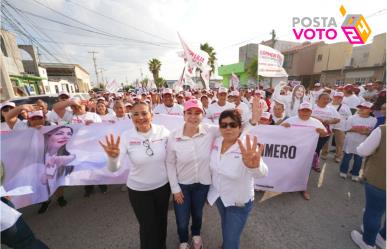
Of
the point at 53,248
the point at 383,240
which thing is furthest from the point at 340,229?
the point at 53,248

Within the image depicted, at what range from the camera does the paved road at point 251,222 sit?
2.93m

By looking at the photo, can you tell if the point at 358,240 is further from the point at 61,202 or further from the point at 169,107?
the point at 61,202

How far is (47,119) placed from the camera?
457 centimetres

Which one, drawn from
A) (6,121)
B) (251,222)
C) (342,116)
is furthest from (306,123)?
(6,121)

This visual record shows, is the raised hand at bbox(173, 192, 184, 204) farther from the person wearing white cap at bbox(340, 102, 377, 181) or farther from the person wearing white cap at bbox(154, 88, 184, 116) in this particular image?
the person wearing white cap at bbox(340, 102, 377, 181)

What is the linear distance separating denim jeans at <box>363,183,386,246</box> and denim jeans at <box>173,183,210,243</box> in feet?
6.81

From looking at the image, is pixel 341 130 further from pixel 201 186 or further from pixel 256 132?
pixel 201 186

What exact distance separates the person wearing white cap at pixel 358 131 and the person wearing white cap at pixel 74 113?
592cm

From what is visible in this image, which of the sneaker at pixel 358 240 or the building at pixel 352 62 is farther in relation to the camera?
the building at pixel 352 62

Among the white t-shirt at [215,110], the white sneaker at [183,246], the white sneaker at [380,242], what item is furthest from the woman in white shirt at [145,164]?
the white t-shirt at [215,110]

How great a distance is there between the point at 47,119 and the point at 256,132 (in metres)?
4.77

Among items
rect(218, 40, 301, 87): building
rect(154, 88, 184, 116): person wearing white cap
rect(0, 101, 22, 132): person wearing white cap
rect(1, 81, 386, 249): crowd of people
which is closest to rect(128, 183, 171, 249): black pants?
rect(1, 81, 386, 249): crowd of people

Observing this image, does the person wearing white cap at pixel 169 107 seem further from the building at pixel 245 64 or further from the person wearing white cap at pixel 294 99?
the building at pixel 245 64

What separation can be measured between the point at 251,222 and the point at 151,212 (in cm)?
186
